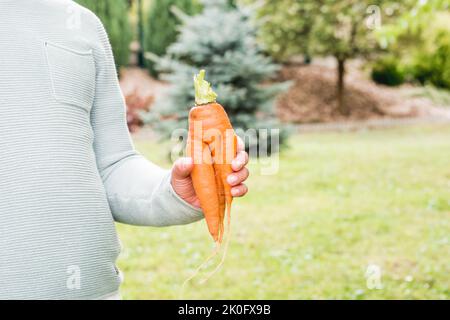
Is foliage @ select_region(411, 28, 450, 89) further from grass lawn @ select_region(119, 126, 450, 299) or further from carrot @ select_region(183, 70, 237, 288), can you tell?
carrot @ select_region(183, 70, 237, 288)

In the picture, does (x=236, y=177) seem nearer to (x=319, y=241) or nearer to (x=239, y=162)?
(x=239, y=162)

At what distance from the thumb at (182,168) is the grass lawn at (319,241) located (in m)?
2.96

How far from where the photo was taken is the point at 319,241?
19.3 feet

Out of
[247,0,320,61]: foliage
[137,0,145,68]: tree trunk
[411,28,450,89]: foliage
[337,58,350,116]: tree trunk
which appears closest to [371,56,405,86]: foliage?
[411,28,450,89]: foliage

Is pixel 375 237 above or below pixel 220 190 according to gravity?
below

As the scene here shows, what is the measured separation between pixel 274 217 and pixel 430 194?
2.05 meters

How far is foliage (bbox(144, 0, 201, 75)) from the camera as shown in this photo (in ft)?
61.2

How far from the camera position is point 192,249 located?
226 inches

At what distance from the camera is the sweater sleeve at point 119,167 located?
6.18ft

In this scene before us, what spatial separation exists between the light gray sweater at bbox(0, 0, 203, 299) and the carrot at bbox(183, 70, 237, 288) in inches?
4.4

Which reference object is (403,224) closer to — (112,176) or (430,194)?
(430,194)

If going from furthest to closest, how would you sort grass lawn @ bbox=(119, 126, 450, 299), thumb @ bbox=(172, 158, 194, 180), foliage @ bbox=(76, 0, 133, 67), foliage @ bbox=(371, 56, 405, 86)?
foliage @ bbox=(371, 56, 405, 86), foliage @ bbox=(76, 0, 133, 67), grass lawn @ bbox=(119, 126, 450, 299), thumb @ bbox=(172, 158, 194, 180)
